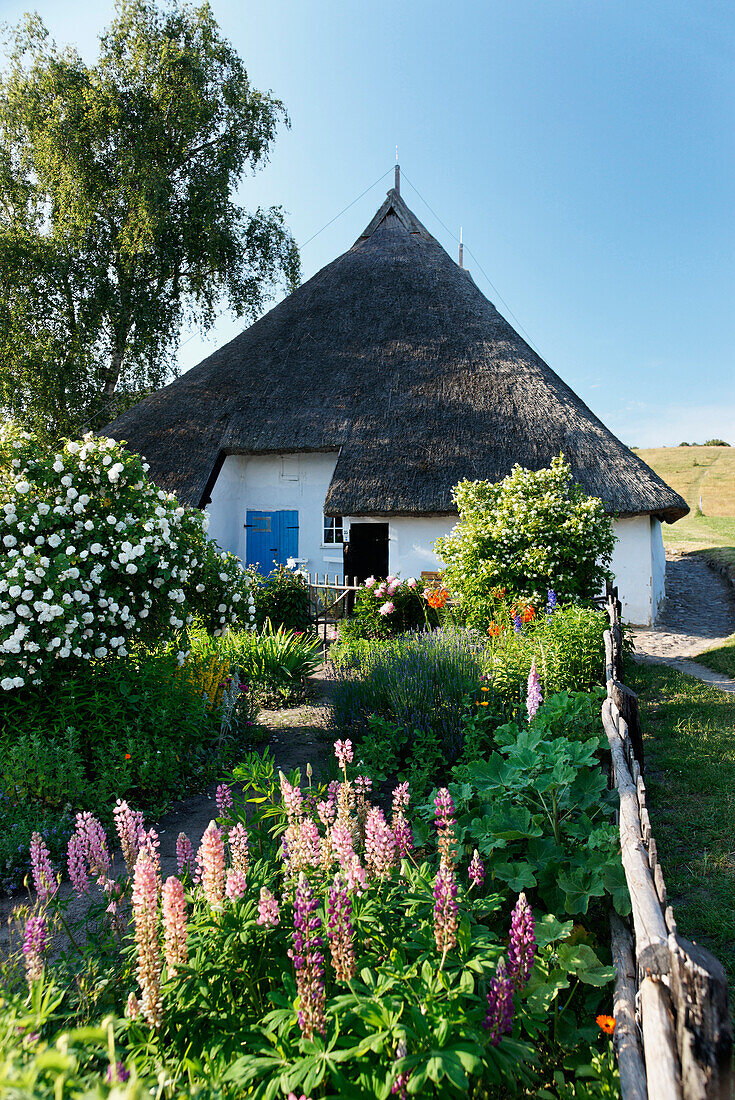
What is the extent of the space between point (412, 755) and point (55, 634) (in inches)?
102

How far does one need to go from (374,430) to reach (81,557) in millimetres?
8750

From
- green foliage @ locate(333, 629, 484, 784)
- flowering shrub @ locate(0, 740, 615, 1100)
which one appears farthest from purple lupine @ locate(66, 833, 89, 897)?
green foliage @ locate(333, 629, 484, 784)

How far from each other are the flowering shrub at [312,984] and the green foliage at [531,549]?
5738mm

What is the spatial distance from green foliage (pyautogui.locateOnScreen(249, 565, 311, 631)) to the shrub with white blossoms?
3.19 m

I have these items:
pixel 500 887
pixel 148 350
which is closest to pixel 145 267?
pixel 148 350

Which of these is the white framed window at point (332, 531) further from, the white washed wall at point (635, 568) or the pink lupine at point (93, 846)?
the pink lupine at point (93, 846)

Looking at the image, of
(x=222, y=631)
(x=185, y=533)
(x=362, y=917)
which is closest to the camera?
(x=362, y=917)

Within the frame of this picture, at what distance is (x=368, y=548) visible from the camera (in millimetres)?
12461

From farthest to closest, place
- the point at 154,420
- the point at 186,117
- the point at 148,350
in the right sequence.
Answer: the point at 148,350, the point at 186,117, the point at 154,420

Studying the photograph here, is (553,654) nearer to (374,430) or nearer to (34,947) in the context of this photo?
(34,947)

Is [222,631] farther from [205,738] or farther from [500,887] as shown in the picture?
[500,887]

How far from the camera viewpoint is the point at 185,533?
545 centimetres

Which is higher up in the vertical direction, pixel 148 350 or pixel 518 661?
pixel 148 350

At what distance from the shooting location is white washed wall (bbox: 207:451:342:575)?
13.5m
